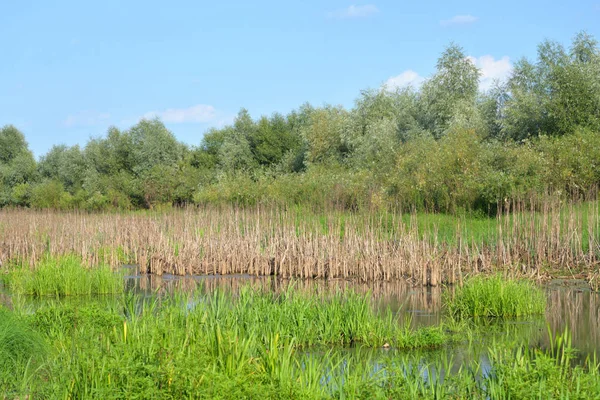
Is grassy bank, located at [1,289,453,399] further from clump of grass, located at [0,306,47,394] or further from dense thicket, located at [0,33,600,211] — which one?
dense thicket, located at [0,33,600,211]

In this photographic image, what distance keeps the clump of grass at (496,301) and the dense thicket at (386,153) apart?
678cm

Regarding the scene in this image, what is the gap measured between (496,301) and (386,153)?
2546 centimetres

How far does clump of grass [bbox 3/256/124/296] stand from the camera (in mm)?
14148

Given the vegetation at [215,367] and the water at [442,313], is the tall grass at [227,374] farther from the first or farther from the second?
the water at [442,313]

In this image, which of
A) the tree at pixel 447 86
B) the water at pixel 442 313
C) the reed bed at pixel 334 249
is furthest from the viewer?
the tree at pixel 447 86

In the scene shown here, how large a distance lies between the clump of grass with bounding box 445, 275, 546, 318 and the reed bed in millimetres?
2428

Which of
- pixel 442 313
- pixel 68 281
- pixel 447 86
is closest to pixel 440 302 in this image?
pixel 442 313

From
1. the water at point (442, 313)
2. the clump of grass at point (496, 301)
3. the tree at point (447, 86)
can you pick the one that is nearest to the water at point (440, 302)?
the water at point (442, 313)

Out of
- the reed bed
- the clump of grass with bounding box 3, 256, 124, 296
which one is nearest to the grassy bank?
the clump of grass with bounding box 3, 256, 124, 296

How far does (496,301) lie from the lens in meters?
11.8

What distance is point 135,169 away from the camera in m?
55.8

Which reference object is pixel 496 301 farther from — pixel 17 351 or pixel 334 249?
pixel 17 351

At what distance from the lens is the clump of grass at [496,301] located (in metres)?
11.8

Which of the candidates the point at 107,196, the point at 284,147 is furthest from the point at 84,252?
the point at 284,147
